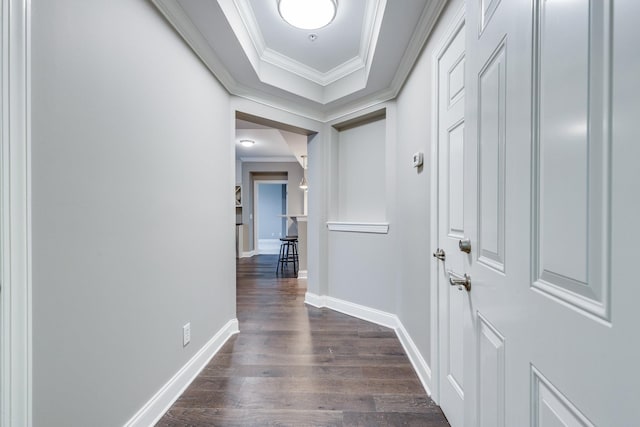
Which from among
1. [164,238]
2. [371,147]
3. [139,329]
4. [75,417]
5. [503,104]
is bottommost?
[75,417]

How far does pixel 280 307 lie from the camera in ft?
10.4

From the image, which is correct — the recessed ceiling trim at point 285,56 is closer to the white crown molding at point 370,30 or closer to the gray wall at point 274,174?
the white crown molding at point 370,30

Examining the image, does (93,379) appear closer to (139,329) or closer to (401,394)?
(139,329)

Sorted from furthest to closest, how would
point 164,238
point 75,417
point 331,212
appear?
point 331,212
point 164,238
point 75,417

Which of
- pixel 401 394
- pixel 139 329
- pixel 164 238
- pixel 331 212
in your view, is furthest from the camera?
pixel 331 212

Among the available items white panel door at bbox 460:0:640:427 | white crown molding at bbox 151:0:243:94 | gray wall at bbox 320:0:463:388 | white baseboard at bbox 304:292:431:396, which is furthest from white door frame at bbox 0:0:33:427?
white baseboard at bbox 304:292:431:396

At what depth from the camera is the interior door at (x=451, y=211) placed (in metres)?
1.31

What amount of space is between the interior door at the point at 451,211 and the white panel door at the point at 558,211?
49cm

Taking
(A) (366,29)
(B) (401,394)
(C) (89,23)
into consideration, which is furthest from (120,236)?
(A) (366,29)

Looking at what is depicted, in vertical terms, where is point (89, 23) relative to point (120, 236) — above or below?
above

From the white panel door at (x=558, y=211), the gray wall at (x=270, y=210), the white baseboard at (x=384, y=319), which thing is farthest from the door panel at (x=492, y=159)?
the gray wall at (x=270, y=210)

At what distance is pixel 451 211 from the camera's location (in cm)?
142

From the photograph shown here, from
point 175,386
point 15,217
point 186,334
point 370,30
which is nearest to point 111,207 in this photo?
point 15,217

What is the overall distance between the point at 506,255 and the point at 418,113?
1.49 meters
